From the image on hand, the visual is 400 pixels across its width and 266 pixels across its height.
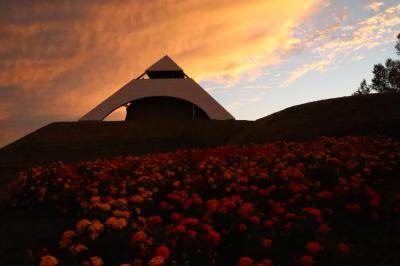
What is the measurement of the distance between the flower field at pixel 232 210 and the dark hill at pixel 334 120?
3943 mm

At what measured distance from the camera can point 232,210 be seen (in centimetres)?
582

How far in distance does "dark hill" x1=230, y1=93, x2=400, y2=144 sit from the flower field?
3.94 meters

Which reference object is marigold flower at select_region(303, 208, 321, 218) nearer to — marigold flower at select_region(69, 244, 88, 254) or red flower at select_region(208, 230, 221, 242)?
red flower at select_region(208, 230, 221, 242)

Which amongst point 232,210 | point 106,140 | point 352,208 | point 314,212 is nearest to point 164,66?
point 106,140

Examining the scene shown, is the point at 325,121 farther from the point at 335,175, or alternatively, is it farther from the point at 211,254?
the point at 211,254

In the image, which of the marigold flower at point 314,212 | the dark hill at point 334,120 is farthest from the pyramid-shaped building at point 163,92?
the marigold flower at point 314,212

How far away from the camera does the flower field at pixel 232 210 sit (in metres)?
4.93

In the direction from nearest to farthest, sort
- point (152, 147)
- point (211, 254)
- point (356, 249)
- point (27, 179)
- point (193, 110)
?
1. point (211, 254)
2. point (356, 249)
3. point (27, 179)
4. point (152, 147)
5. point (193, 110)

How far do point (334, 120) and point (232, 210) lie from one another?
37.3 feet

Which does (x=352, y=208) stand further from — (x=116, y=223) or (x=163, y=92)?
(x=163, y=92)

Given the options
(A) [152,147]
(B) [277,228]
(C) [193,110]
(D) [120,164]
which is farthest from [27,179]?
(C) [193,110]

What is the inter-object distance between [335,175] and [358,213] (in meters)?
1.30

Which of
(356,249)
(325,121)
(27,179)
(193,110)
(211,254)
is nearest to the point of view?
(211,254)

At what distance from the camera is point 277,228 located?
609 cm
